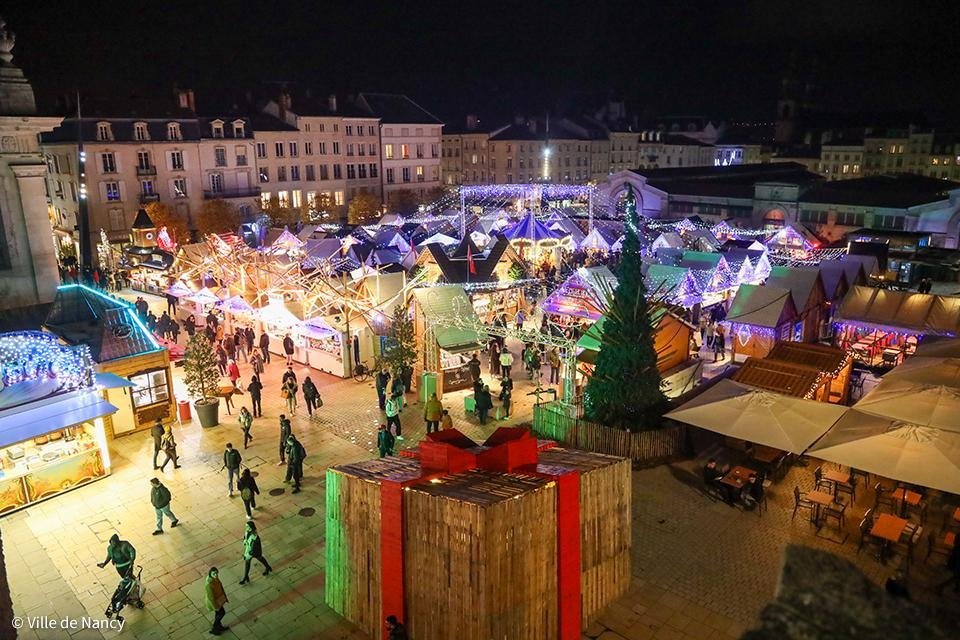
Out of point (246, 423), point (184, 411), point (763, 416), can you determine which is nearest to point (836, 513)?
point (763, 416)

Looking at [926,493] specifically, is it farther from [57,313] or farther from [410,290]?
[57,313]

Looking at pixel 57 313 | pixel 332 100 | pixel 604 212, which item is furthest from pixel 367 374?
pixel 332 100

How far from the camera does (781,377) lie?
1505 centimetres

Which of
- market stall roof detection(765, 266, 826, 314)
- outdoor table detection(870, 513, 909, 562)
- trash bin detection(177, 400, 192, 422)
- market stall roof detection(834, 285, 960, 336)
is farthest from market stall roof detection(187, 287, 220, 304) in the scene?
market stall roof detection(834, 285, 960, 336)

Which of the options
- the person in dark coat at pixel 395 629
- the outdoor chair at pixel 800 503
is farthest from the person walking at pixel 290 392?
the outdoor chair at pixel 800 503

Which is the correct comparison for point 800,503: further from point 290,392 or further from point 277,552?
point 290,392

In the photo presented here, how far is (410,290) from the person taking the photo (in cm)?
1909

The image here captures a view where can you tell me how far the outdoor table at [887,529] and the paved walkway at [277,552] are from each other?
33cm

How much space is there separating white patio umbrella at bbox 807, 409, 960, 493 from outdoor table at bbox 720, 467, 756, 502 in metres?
1.27

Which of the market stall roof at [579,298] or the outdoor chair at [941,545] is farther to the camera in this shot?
the market stall roof at [579,298]

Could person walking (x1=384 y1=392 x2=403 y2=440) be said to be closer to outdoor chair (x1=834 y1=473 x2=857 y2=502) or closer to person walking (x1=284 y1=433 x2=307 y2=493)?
person walking (x1=284 y1=433 x2=307 y2=493)

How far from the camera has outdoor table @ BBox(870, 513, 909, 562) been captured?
9.69m

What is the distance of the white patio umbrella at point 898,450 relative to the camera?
9.91 m

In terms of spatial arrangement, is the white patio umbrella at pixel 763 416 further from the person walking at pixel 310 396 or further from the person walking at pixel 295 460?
the person walking at pixel 310 396
